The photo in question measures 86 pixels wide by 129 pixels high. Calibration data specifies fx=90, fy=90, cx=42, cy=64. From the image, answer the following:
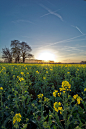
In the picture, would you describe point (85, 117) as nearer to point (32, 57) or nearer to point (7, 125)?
point (7, 125)

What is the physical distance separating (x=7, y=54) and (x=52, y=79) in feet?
141

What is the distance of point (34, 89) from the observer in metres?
4.24

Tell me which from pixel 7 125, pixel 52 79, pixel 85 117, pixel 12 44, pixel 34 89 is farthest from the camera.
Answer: pixel 12 44

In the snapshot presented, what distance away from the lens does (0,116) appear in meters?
2.75

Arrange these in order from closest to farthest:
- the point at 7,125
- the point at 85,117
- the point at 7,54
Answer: the point at 85,117 < the point at 7,125 < the point at 7,54

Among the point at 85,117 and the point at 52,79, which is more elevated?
the point at 52,79

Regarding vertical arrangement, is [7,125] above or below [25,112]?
below

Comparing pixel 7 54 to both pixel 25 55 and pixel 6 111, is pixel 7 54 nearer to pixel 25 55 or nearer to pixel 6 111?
pixel 25 55

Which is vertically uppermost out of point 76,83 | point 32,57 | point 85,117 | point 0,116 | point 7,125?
point 32,57

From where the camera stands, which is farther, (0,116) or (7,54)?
(7,54)

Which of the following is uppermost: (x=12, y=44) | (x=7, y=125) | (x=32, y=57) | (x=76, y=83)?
(x=12, y=44)

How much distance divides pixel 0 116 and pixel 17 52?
35.8 metres

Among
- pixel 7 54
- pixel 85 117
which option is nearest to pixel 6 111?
pixel 85 117

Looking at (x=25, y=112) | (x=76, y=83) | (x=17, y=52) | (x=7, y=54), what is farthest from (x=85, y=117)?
(x=7, y=54)
